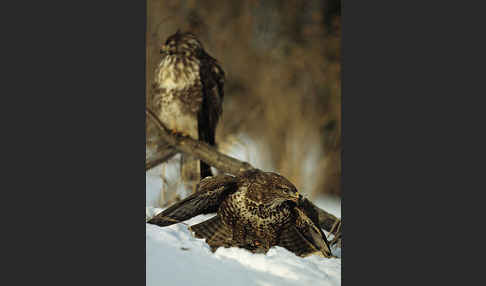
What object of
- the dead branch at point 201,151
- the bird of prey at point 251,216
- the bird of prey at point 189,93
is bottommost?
the bird of prey at point 251,216

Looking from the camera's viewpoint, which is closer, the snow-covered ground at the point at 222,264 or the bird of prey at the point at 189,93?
the snow-covered ground at the point at 222,264

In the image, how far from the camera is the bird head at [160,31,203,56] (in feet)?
8.36

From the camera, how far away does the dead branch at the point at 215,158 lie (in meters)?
2.48

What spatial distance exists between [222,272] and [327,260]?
60 centimetres

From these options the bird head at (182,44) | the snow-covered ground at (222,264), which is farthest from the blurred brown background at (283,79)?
the snow-covered ground at (222,264)

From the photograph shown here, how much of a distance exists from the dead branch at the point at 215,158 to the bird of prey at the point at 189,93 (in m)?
0.03

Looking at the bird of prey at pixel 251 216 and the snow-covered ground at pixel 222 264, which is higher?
the bird of prey at pixel 251 216

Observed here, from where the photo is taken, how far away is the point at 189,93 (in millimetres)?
2607

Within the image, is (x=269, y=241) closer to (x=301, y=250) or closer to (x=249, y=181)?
(x=301, y=250)

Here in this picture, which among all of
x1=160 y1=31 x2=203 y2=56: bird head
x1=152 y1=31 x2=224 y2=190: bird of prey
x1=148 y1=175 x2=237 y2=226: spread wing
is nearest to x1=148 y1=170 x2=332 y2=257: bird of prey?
x1=148 y1=175 x2=237 y2=226: spread wing

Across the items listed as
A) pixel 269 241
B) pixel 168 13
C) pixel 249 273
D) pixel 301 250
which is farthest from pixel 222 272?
pixel 168 13

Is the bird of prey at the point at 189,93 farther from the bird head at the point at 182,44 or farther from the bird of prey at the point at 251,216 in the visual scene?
the bird of prey at the point at 251,216

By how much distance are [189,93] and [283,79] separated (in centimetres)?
57

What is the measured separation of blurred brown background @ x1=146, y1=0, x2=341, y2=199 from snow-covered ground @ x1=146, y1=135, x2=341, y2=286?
0.61 feet
